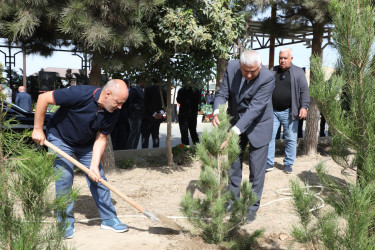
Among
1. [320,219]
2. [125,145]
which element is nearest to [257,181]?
[320,219]

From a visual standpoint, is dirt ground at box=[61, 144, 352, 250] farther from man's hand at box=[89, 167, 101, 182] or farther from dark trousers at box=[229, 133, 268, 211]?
dark trousers at box=[229, 133, 268, 211]

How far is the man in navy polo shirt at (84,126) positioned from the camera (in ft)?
9.91

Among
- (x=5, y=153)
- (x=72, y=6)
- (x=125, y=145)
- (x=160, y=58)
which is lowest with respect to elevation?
(x=125, y=145)

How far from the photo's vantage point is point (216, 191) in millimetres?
2926

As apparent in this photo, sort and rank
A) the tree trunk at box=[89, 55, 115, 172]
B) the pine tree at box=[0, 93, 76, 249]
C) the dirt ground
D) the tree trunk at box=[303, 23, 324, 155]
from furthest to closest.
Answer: the tree trunk at box=[303, 23, 324, 155] < the tree trunk at box=[89, 55, 115, 172] < the dirt ground < the pine tree at box=[0, 93, 76, 249]

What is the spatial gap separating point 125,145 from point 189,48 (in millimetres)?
3092

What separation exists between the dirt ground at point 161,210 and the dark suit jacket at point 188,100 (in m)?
1.39

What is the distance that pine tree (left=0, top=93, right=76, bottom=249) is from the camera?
1735mm

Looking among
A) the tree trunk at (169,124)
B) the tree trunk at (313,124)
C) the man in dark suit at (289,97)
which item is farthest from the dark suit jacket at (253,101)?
the tree trunk at (313,124)

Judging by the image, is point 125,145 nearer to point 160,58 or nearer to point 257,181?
point 160,58

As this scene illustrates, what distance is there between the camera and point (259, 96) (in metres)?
3.64

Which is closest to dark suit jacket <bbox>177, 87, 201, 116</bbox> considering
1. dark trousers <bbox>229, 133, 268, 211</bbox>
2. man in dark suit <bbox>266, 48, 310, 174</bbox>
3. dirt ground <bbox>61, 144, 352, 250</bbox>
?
dirt ground <bbox>61, 144, 352, 250</bbox>

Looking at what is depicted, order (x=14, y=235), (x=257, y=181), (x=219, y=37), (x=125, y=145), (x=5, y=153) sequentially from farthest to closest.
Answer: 1. (x=125, y=145)
2. (x=219, y=37)
3. (x=257, y=181)
4. (x=5, y=153)
5. (x=14, y=235)

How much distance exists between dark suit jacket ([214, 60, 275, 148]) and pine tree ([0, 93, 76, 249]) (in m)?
2.16
